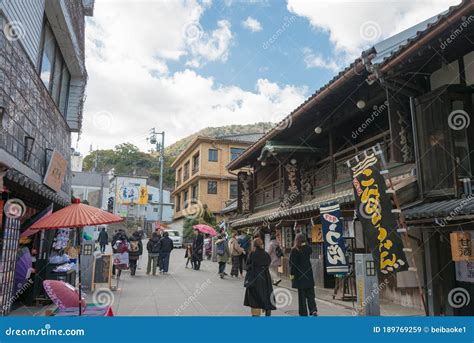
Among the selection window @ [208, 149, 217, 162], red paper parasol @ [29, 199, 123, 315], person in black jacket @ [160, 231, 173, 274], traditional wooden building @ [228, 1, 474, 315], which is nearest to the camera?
red paper parasol @ [29, 199, 123, 315]

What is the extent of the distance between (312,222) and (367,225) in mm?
5949

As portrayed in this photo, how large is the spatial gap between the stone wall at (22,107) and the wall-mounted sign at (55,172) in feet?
0.69

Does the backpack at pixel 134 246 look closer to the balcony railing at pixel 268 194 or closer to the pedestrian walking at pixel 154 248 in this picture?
the pedestrian walking at pixel 154 248

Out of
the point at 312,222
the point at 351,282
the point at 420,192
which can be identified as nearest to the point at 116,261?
the point at 312,222

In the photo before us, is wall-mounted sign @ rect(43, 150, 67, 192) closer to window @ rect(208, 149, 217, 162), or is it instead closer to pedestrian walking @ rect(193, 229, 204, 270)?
pedestrian walking @ rect(193, 229, 204, 270)

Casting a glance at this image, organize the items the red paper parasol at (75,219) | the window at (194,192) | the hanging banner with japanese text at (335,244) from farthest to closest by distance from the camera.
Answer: the window at (194,192)
the hanging banner with japanese text at (335,244)
the red paper parasol at (75,219)

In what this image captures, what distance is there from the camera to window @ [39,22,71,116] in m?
11.1

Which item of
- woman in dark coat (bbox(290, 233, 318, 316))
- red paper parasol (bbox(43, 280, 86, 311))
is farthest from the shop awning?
red paper parasol (bbox(43, 280, 86, 311))

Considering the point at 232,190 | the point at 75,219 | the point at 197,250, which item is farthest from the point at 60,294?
the point at 232,190

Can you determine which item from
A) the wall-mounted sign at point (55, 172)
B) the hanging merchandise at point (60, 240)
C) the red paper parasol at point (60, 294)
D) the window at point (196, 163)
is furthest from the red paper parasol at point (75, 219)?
the window at point (196, 163)

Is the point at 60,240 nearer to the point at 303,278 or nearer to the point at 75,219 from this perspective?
the point at 75,219

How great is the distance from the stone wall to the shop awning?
324 inches

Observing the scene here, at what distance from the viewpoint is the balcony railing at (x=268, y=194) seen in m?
18.6

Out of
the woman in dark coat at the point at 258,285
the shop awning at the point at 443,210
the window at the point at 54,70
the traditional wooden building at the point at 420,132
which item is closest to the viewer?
the shop awning at the point at 443,210
